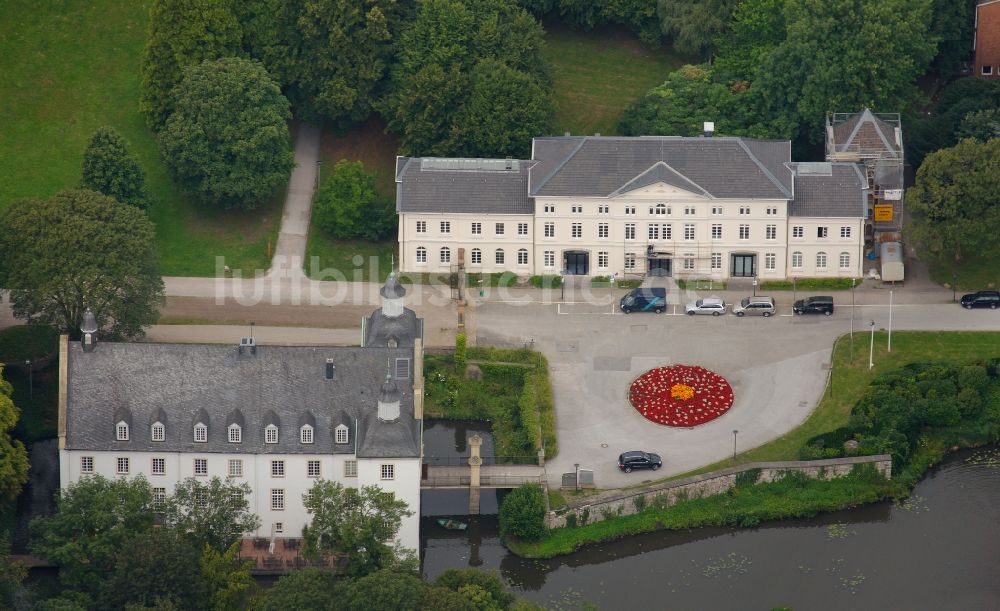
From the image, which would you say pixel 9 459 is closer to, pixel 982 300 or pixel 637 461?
pixel 637 461

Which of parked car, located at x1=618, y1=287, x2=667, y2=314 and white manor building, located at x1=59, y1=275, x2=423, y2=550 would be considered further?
parked car, located at x1=618, y1=287, x2=667, y2=314

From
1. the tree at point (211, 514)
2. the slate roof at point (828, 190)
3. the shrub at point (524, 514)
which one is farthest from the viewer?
the slate roof at point (828, 190)

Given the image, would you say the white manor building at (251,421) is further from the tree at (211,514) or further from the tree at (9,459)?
the tree at (211,514)

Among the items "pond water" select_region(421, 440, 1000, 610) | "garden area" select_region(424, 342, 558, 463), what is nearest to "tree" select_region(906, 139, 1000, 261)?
"pond water" select_region(421, 440, 1000, 610)

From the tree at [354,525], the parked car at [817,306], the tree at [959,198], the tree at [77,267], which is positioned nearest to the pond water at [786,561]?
the tree at [354,525]

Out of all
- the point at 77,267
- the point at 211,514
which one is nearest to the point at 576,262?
the point at 77,267

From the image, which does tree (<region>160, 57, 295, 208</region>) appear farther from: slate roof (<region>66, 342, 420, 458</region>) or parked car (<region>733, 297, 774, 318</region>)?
parked car (<region>733, 297, 774, 318</region>)
